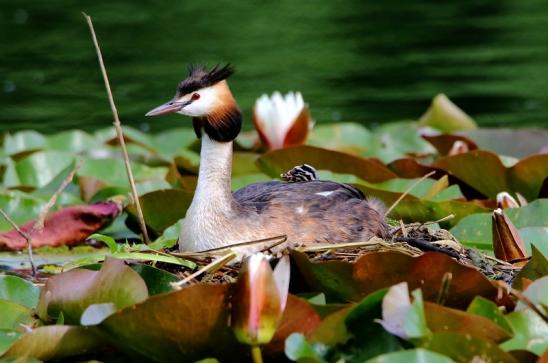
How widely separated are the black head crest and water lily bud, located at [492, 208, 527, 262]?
108cm

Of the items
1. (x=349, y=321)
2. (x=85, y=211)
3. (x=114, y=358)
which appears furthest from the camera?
(x=85, y=211)

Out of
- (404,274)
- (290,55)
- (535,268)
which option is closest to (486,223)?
(535,268)

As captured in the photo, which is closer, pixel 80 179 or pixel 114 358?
pixel 114 358

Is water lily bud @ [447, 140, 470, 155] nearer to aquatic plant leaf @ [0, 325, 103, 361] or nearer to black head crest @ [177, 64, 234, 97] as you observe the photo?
black head crest @ [177, 64, 234, 97]

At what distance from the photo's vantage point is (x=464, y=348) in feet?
9.56

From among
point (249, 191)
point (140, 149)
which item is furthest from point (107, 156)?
point (249, 191)

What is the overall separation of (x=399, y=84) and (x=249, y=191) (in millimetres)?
6314

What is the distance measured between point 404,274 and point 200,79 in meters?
1.20

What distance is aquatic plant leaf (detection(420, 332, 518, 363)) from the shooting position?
2.90 metres

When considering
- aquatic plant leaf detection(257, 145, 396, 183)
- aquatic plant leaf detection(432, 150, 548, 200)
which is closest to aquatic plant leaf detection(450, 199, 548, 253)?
aquatic plant leaf detection(432, 150, 548, 200)

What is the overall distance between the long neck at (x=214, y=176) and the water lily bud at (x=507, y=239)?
0.94 metres

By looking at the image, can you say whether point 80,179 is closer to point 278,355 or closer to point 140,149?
point 140,149

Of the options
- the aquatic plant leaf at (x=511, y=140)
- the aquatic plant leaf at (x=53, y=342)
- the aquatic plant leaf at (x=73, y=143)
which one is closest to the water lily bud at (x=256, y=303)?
the aquatic plant leaf at (x=53, y=342)

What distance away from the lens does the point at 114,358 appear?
11.1 feet
